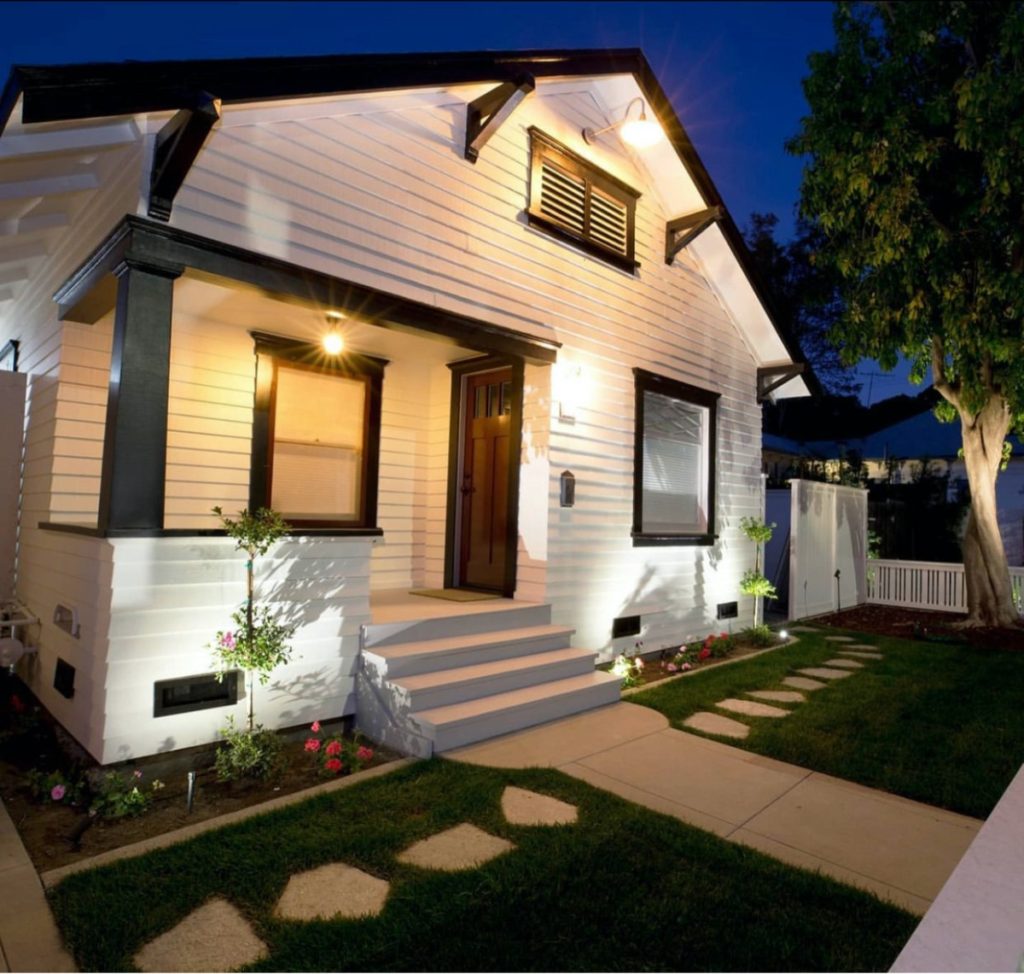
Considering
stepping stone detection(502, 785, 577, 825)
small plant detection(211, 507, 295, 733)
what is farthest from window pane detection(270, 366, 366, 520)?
stepping stone detection(502, 785, 577, 825)

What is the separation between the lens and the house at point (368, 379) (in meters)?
3.54

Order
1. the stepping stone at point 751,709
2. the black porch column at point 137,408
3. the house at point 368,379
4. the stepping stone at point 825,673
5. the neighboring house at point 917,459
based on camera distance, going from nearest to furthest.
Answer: the black porch column at point 137,408 < the house at point 368,379 < the stepping stone at point 751,709 < the stepping stone at point 825,673 < the neighboring house at point 917,459

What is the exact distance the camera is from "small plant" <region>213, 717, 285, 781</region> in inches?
141

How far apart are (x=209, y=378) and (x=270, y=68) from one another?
2.52m

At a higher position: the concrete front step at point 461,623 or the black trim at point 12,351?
the black trim at point 12,351

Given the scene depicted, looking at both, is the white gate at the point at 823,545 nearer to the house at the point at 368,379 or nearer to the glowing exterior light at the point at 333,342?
the house at the point at 368,379

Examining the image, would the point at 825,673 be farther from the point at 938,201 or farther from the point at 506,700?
the point at 938,201

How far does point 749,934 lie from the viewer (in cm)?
229

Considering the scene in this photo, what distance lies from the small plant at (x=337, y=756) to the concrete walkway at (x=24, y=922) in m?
1.37

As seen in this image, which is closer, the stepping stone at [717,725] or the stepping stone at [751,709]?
the stepping stone at [717,725]

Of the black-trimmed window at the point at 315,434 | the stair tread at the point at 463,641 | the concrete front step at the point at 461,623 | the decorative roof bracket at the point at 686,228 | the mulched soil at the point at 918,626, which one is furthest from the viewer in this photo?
the mulched soil at the point at 918,626

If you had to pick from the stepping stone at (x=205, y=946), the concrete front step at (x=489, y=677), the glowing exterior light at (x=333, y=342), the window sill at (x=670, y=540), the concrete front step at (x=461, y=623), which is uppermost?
the glowing exterior light at (x=333, y=342)

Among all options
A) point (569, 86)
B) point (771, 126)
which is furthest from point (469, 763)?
point (771, 126)

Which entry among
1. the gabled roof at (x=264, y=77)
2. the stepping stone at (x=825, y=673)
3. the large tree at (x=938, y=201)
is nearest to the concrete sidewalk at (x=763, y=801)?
the stepping stone at (x=825, y=673)
